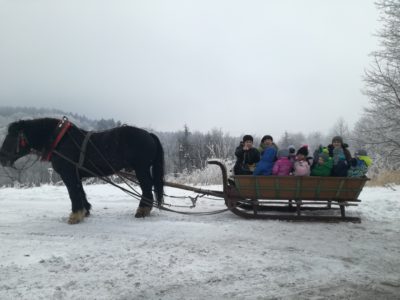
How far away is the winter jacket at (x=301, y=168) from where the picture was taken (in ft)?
18.7

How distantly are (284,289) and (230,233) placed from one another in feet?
5.93

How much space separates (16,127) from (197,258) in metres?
4.08

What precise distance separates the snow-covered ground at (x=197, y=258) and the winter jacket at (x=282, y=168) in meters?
0.83

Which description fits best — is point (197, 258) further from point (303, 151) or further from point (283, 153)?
point (303, 151)

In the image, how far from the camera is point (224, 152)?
15.1m

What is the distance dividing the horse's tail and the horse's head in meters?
2.22

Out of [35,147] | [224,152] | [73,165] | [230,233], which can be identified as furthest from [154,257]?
[224,152]

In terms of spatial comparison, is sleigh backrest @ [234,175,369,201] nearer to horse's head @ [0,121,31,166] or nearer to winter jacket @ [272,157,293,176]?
winter jacket @ [272,157,293,176]

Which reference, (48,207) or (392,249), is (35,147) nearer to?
(48,207)

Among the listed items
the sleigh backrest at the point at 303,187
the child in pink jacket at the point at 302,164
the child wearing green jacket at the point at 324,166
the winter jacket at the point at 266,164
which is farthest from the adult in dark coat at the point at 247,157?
the child wearing green jacket at the point at 324,166

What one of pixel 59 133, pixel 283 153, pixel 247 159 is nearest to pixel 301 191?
pixel 283 153

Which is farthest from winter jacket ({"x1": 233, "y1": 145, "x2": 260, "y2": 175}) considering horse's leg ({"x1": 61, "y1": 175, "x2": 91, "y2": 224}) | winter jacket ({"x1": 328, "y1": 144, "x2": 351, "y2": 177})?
horse's leg ({"x1": 61, "y1": 175, "x2": 91, "y2": 224})

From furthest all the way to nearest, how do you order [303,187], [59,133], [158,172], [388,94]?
[388,94] → [158,172] → [59,133] → [303,187]

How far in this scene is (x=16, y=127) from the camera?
19.2 feet
